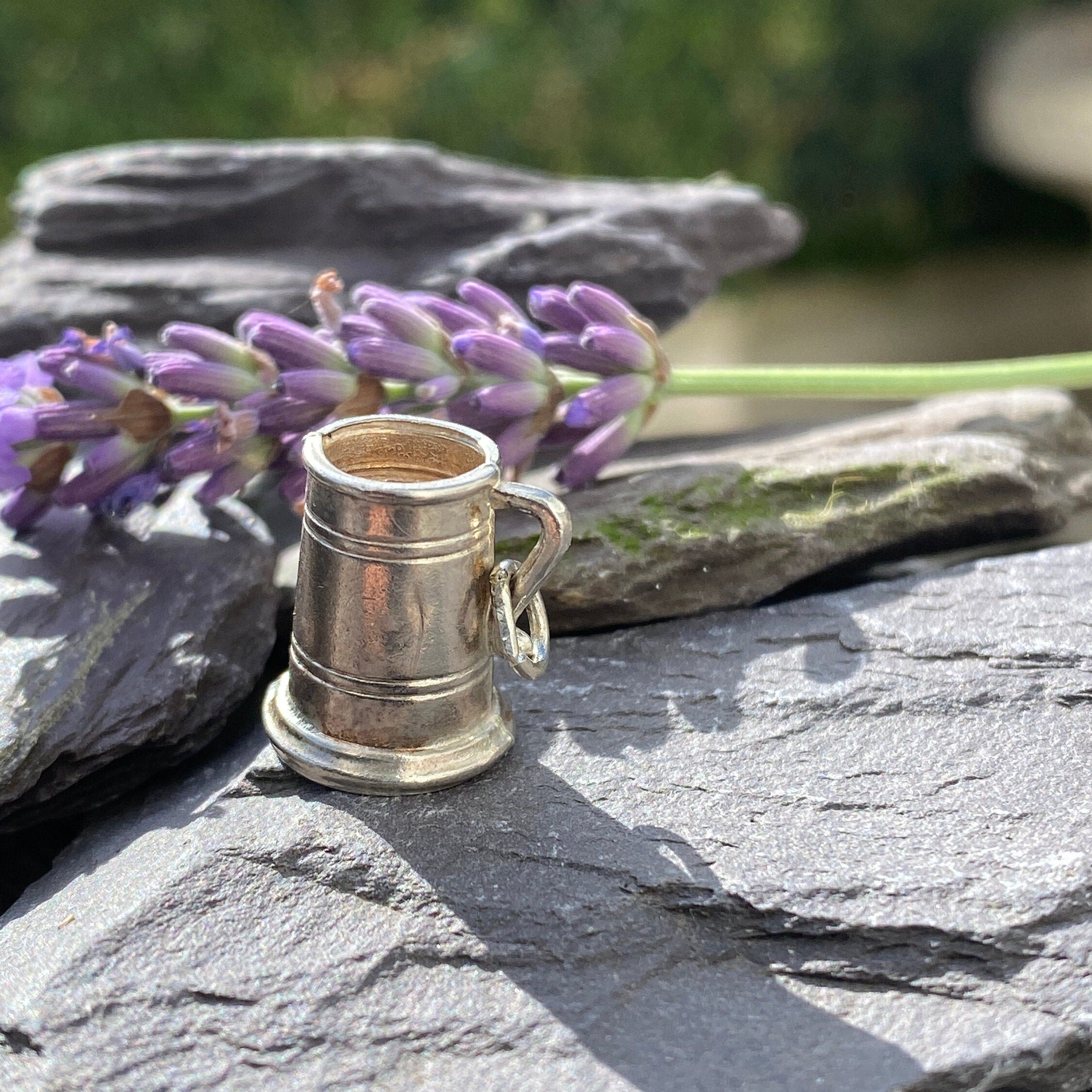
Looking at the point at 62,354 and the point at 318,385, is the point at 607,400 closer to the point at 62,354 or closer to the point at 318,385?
the point at 318,385

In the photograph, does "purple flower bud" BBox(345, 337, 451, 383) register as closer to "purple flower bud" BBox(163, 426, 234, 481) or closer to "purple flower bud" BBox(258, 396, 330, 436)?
"purple flower bud" BBox(258, 396, 330, 436)

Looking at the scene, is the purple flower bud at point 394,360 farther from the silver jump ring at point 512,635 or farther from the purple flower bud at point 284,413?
the silver jump ring at point 512,635

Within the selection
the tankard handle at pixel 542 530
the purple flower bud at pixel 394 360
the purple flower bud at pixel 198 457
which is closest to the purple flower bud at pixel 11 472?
the purple flower bud at pixel 198 457

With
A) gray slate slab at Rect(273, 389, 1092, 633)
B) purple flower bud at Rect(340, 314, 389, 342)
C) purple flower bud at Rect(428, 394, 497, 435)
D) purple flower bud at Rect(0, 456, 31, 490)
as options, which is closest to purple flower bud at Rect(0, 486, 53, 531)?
purple flower bud at Rect(0, 456, 31, 490)

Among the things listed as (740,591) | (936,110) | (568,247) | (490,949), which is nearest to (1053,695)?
(740,591)

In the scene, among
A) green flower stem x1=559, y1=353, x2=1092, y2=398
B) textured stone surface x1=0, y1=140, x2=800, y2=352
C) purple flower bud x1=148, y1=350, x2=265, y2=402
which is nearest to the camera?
purple flower bud x1=148, y1=350, x2=265, y2=402

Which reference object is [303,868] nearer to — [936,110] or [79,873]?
[79,873]
